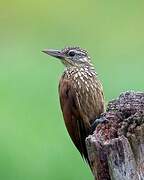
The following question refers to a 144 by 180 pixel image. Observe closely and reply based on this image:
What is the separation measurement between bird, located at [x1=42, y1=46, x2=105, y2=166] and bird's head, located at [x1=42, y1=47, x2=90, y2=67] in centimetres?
3

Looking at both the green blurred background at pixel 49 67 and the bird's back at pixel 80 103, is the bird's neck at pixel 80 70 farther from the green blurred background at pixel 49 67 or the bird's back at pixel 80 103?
the green blurred background at pixel 49 67

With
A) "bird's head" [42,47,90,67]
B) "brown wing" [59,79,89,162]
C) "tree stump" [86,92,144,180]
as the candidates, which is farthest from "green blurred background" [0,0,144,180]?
"tree stump" [86,92,144,180]

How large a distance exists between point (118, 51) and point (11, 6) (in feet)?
8.37

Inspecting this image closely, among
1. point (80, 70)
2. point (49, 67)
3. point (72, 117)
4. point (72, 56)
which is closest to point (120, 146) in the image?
point (72, 117)

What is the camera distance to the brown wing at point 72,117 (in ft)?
26.2

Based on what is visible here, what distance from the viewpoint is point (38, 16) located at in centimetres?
1481

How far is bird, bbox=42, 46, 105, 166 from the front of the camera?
26.3ft

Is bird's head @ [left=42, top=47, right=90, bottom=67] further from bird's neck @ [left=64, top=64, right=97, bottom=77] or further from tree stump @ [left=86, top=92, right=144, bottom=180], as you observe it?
tree stump @ [left=86, top=92, right=144, bottom=180]

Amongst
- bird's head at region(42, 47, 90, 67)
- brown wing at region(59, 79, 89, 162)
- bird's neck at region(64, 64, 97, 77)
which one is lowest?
brown wing at region(59, 79, 89, 162)

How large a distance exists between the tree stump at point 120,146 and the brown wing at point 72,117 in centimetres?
116

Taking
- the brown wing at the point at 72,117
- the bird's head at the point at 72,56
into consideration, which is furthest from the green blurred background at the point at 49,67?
the brown wing at the point at 72,117

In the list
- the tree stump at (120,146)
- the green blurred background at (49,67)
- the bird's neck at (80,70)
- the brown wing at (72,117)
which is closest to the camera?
the tree stump at (120,146)

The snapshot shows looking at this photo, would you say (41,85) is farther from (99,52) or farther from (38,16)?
(38,16)

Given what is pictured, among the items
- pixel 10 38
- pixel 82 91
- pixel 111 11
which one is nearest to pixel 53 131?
pixel 82 91
